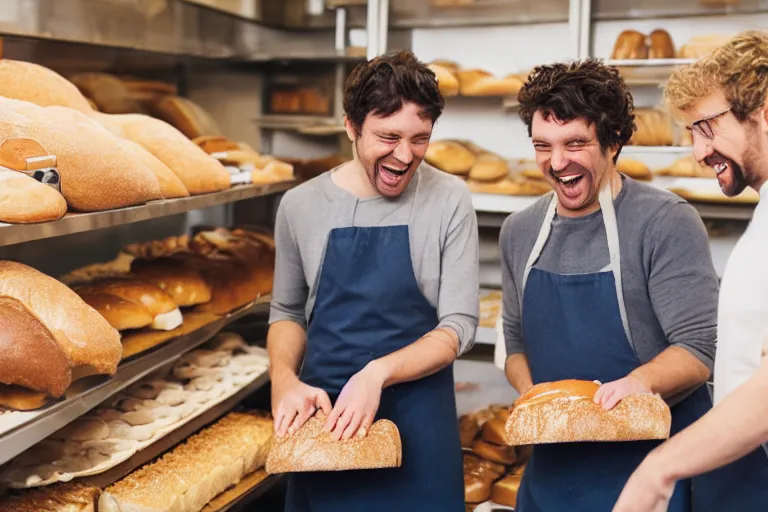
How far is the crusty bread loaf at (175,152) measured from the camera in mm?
2609

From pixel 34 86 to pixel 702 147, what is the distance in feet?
5.64

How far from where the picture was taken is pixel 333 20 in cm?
413

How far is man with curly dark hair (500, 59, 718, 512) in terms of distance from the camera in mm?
1859

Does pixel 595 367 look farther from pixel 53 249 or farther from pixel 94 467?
pixel 53 249

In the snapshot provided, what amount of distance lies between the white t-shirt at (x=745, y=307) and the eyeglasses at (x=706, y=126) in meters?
0.14

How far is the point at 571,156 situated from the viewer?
74.9 inches

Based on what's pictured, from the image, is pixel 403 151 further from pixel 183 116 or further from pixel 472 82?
pixel 472 82

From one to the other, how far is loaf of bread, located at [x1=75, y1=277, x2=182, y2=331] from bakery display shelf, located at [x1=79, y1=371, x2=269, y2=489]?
0.99 ft

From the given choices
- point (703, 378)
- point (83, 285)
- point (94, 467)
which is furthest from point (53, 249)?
point (703, 378)

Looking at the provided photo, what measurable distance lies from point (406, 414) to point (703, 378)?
0.69 meters

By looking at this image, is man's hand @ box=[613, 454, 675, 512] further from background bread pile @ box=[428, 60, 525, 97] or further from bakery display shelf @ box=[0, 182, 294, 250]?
background bread pile @ box=[428, 60, 525, 97]

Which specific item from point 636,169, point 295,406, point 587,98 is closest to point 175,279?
point 295,406

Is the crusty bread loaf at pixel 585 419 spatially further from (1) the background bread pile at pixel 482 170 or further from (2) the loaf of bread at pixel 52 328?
(1) the background bread pile at pixel 482 170

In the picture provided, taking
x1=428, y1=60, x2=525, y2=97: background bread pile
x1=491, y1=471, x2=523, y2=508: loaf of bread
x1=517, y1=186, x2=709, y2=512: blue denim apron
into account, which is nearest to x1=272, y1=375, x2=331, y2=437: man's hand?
x1=517, y1=186, x2=709, y2=512: blue denim apron
